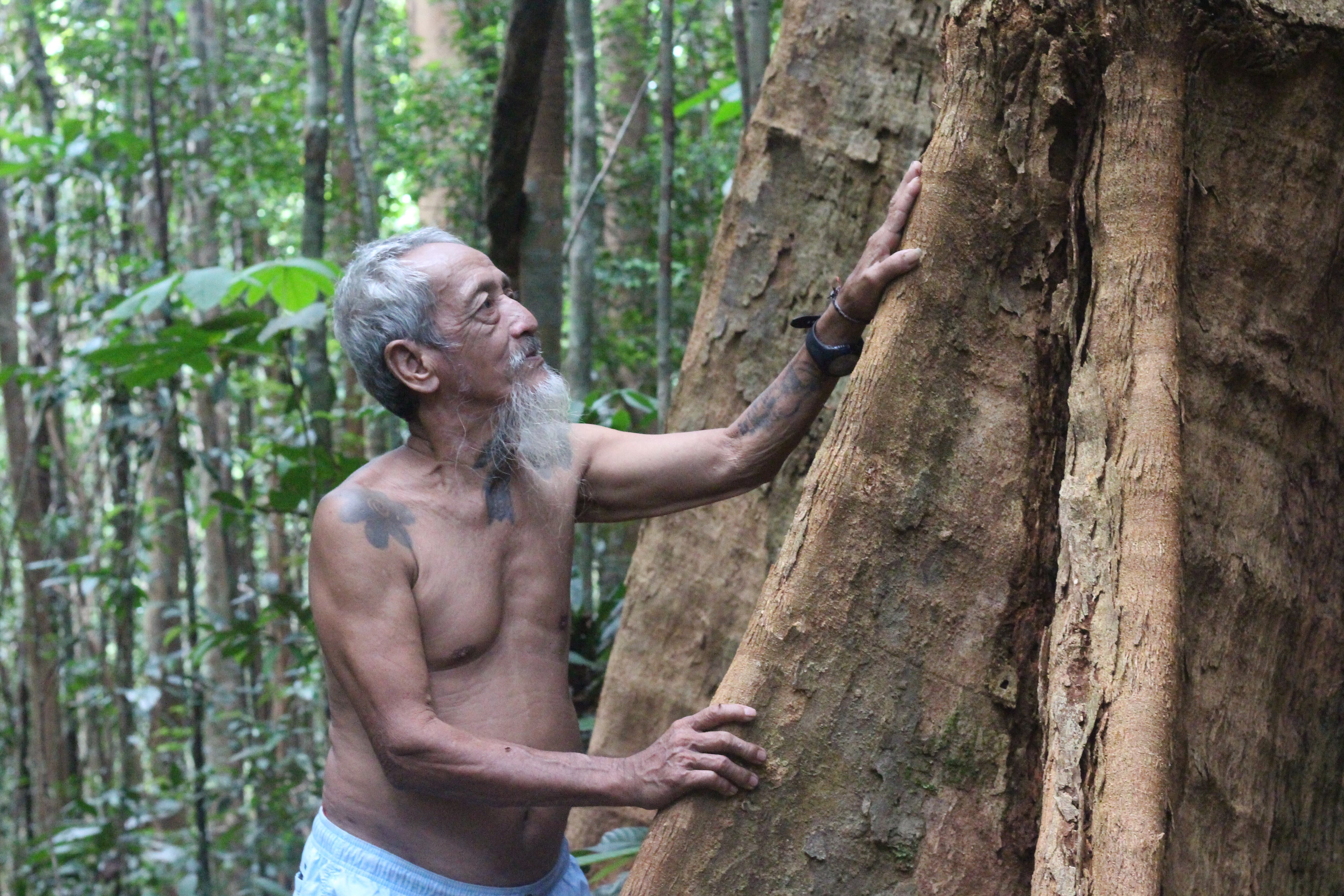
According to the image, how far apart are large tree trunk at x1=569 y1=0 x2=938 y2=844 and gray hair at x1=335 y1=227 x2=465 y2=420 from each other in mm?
1166

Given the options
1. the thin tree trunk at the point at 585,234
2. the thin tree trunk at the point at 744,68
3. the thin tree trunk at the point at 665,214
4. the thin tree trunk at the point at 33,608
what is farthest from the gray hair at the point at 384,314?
the thin tree trunk at the point at 33,608

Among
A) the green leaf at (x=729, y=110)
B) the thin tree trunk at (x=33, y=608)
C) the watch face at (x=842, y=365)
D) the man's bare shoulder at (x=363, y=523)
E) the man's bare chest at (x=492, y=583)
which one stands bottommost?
the thin tree trunk at (x=33, y=608)

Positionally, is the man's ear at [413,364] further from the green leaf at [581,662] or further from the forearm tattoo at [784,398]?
the green leaf at [581,662]

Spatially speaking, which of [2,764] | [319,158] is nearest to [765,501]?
[319,158]

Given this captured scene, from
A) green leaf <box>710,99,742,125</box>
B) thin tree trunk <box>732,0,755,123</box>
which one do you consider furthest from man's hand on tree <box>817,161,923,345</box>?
green leaf <box>710,99,742,125</box>

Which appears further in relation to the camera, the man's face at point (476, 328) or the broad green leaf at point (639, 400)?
the broad green leaf at point (639, 400)

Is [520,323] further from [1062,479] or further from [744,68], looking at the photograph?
[744,68]

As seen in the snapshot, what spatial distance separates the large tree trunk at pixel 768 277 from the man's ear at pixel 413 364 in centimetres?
120

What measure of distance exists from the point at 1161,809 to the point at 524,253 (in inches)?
113

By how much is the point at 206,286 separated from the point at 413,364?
1.31 meters

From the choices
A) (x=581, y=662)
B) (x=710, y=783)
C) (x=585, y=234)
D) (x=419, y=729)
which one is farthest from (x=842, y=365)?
(x=585, y=234)

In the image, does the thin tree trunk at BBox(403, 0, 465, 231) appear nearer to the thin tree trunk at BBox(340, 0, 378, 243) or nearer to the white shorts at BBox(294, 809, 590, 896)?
the thin tree trunk at BBox(340, 0, 378, 243)

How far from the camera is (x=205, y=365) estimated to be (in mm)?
3635

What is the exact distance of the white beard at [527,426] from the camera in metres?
2.35
